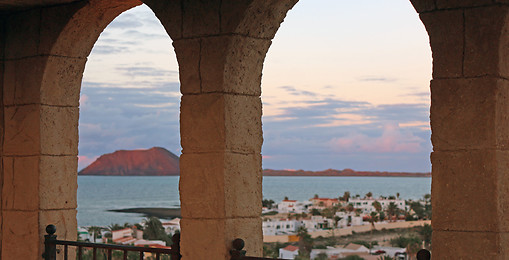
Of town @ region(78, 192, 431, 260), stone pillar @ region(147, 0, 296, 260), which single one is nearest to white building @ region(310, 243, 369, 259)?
town @ region(78, 192, 431, 260)

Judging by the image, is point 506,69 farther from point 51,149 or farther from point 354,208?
point 354,208

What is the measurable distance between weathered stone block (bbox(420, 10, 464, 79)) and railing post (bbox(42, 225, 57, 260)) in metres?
3.91

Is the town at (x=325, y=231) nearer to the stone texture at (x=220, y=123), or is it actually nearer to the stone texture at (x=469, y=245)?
the stone texture at (x=220, y=123)

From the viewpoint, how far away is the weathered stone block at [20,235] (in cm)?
676

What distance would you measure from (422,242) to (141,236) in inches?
562

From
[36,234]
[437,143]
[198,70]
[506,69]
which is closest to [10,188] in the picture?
[36,234]

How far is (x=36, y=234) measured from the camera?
22.1ft

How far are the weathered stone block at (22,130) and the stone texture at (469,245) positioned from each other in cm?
403

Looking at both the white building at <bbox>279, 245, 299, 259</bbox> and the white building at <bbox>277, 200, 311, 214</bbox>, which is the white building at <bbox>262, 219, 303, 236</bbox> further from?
the white building at <bbox>279, 245, 299, 259</bbox>

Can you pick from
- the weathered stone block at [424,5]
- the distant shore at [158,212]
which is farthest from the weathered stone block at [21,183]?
the distant shore at [158,212]

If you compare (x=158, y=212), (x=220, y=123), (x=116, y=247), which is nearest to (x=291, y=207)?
(x=158, y=212)

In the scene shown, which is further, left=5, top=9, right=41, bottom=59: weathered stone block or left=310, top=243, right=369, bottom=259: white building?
left=310, top=243, right=369, bottom=259: white building

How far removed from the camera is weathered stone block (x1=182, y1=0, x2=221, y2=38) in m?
5.36

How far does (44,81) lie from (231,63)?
2.31 meters
